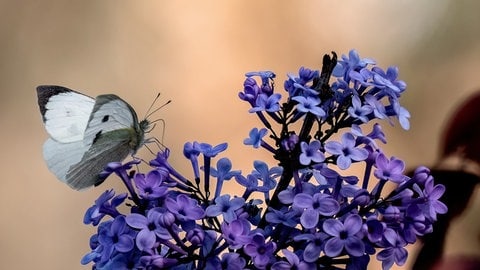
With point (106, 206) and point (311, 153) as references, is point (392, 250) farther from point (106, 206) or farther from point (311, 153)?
point (106, 206)

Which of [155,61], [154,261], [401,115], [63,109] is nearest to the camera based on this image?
[154,261]

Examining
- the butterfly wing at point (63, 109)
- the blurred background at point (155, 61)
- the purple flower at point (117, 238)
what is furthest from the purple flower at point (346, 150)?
the blurred background at point (155, 61)

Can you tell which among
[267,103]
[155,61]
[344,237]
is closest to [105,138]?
[267,103]

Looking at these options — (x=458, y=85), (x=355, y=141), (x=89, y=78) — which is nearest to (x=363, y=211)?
(x=355, y=141)

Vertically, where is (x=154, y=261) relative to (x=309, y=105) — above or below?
below

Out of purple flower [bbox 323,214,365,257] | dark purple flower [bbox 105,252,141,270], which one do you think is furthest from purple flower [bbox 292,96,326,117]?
dark purple flower [bbox 105,252,141,270]

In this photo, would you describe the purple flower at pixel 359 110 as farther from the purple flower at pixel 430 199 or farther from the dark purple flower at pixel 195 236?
the dark purple flower at pixel 195 236

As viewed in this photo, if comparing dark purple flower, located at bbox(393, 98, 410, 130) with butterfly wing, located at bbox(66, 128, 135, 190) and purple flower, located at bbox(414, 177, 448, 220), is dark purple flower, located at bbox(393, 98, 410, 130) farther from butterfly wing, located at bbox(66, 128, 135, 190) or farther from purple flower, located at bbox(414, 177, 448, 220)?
butterfly wing, located at bbox(66, 128, 135, 190)

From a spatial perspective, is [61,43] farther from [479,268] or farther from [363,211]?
[363,211]
